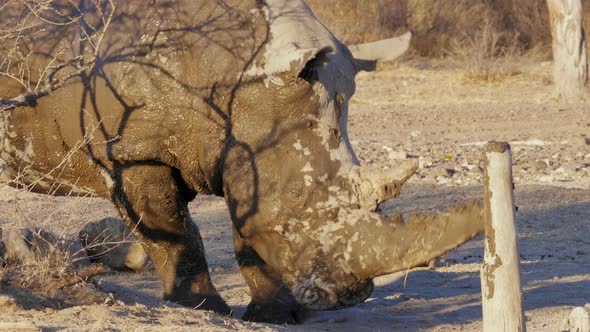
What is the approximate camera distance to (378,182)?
19.2ft

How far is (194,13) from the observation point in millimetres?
6430

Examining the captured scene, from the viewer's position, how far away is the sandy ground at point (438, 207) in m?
6.41

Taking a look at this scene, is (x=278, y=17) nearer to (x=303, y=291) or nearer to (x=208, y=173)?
(x=208, y=173)

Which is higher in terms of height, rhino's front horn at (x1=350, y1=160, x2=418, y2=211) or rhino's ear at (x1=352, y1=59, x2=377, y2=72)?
rhino's ear at (x1=352, y1=59, x2=377, y2=72)

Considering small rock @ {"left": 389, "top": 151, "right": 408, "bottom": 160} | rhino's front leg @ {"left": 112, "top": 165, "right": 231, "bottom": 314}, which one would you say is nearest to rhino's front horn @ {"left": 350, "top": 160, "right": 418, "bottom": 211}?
rhino's front leg @ {"left": 112, "top": 165, "right": 231, "bottom": 314}

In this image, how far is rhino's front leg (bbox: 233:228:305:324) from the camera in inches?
278

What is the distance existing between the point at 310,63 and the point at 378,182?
0.72 metres

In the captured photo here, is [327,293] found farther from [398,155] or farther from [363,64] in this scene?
[398,155]

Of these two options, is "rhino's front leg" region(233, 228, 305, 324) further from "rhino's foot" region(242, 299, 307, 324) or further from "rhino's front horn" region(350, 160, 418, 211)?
"rhino's front horn" region(350, 160, 418, 211)

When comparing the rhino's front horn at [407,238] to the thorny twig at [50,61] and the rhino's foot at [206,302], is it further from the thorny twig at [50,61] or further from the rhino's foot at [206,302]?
the thorny twig at [50,61]

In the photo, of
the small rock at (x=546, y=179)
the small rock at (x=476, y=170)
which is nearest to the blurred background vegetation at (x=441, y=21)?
the small rock at (x=476, y=170)

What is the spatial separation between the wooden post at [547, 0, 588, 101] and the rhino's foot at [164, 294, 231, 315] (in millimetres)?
11404

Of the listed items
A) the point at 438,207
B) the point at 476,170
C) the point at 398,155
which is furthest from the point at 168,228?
the point at 398,155

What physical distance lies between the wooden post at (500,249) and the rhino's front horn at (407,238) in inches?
18.4
